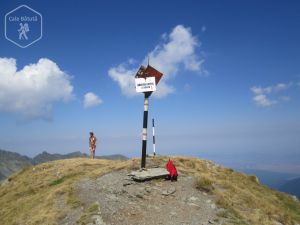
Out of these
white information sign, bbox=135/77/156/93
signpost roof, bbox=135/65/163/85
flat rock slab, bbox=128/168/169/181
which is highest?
signpost roof, bbox=135/65/163/85

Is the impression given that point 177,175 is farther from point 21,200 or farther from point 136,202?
point 21,200

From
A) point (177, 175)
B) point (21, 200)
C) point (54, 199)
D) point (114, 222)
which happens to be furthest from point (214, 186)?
point (21, 200)

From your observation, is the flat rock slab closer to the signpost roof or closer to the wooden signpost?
the wooden signpost

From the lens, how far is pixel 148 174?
2025 cm

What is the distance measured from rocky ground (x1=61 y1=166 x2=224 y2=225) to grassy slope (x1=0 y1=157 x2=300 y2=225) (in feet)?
2.44

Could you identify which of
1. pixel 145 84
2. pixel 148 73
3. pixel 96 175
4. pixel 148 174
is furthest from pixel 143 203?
pixel 148 73

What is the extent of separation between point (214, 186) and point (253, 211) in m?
3.01

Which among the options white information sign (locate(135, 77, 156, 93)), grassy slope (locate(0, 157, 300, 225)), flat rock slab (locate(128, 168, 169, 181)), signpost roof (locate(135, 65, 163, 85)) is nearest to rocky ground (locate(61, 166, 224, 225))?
flat rock slab (locate(128, 168, 169, 181))

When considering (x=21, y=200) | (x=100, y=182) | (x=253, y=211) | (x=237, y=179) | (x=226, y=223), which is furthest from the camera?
(x=237, y=179)

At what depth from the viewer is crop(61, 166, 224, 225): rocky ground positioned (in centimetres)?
1495

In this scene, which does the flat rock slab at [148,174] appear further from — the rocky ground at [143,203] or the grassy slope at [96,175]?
the grassy slope at [96,175]

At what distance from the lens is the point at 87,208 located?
632 inches

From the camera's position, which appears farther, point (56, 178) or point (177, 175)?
point (56, 178)

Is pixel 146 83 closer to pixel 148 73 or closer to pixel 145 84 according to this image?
pixel 145 84
